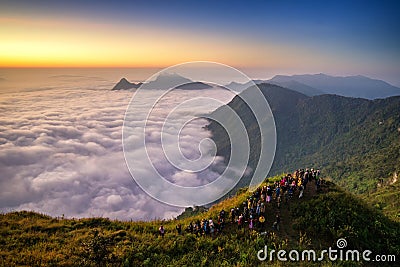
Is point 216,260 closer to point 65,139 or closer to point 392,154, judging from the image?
point 392,154

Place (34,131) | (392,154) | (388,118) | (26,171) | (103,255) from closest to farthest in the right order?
1. (103,255)
2. (392,154)
3. (26,171)
4. (388,118)
5. (34,131)

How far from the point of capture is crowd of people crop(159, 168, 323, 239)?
56.2 feet

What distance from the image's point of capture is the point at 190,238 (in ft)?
54.1

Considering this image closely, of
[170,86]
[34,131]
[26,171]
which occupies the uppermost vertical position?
[170,86]

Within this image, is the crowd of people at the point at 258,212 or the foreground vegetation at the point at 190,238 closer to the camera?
the foreground vegetation at the point at 190,238

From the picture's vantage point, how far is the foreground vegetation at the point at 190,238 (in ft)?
46.4

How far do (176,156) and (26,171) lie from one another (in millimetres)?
148700

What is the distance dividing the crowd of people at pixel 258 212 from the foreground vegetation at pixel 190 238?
331mm

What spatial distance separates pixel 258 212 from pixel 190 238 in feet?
15.7

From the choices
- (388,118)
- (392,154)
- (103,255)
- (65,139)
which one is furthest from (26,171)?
(388,118)

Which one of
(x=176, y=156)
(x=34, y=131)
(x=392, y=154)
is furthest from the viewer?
(x=34, y=131)

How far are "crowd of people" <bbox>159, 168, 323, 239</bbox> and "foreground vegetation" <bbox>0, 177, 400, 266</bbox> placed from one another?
Result: 33 centimetres

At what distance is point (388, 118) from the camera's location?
164m

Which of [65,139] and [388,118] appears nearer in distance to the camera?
[388,118]
